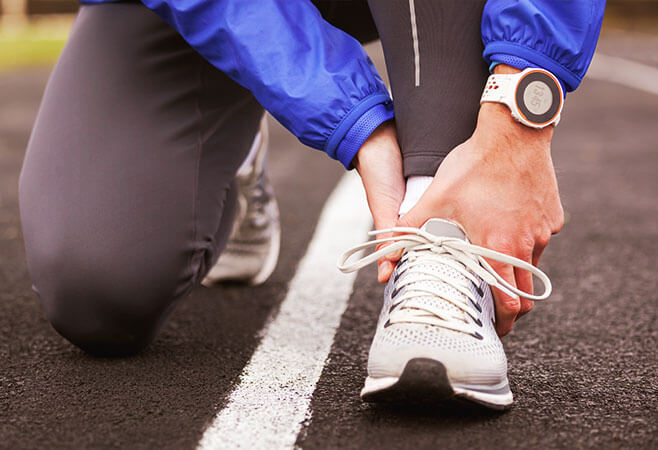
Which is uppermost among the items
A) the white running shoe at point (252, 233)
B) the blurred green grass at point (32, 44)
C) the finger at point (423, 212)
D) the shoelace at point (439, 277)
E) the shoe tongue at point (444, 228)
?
the finger at point (423, 212)

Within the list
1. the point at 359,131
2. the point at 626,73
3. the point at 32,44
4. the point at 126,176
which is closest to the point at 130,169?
the point at 126,176

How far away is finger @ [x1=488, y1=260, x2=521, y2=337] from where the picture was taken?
4.89 ft

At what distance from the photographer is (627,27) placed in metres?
19.0

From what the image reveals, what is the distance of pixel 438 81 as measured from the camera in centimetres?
155

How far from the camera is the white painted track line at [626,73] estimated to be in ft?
25.5

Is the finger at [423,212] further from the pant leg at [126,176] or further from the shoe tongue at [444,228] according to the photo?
the pant leg at [126,176]

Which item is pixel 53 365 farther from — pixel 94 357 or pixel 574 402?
pixel 574 402

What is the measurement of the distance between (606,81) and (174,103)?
23.1ft

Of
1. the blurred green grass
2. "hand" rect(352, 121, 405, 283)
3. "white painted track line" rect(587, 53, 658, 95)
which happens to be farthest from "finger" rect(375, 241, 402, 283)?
the blurred green grass

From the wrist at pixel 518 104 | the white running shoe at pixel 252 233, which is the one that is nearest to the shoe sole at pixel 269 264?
the white running shoe at pixel 252 233

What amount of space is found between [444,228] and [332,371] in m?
0.42

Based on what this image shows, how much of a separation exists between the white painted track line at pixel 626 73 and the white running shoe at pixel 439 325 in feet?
20.8

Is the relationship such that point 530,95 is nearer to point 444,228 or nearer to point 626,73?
point 444,228

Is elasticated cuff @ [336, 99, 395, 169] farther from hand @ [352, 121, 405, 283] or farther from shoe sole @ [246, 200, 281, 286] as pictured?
shoe sole @ [246, 200, 281, 286]
